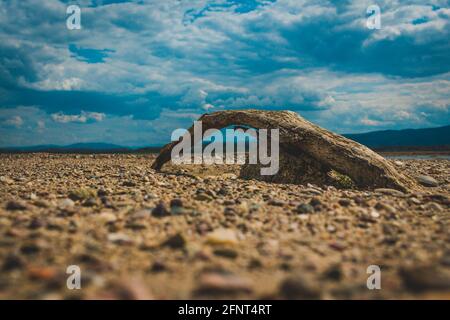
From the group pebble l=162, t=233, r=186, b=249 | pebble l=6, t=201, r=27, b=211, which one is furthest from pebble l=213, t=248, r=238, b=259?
pebble l=6, t=201, r=27, b=211

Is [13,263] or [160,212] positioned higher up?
[160,212]

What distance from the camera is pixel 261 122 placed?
869 centimetres

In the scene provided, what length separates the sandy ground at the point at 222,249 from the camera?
251cm

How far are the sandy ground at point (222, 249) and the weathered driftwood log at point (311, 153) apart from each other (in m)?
2.32

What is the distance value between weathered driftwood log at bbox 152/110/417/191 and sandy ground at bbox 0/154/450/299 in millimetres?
2323

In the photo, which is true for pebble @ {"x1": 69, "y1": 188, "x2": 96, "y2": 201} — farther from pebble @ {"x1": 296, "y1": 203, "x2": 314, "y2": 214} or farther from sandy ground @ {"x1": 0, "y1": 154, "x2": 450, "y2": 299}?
pebble @ {"x1": 296, "y1": 203, "x2": 314, "y2": 214}

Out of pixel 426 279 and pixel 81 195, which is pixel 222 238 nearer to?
pixel 426 279

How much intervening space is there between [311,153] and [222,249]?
Result: 5.73 m

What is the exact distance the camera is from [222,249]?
10.2 ft

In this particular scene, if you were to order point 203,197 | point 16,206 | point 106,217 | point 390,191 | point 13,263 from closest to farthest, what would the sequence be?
point 13,263 < point 106,217 < point 16,206 < point 203,197 < point 390,191

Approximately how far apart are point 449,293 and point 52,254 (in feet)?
10.0

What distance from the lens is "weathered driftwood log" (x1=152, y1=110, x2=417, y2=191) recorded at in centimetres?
762

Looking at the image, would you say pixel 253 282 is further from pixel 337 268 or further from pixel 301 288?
pixel 337 268

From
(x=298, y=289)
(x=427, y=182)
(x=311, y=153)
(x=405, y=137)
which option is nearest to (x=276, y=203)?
(x=298, y=289)
